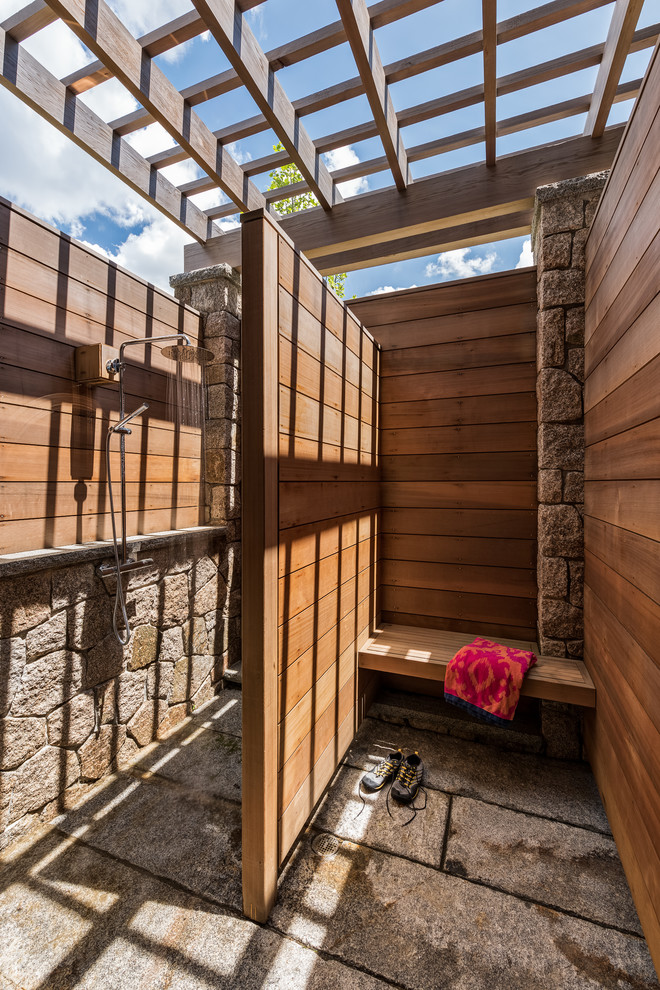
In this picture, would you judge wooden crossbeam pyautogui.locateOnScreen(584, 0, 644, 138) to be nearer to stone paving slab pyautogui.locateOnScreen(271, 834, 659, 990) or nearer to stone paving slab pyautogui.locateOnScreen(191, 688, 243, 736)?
stone paving slab pyautogui.locateOnScreen(271, 834, 659, 990)

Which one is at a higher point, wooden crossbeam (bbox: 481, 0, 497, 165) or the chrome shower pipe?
wooden crossbeam (bbox: 481, 0, 497, 165)

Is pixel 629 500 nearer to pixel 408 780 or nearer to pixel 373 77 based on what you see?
pixel 408 780

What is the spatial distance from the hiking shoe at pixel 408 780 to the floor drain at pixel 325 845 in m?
0.32

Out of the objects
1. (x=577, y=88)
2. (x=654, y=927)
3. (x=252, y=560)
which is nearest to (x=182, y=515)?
(x=252, y=560)

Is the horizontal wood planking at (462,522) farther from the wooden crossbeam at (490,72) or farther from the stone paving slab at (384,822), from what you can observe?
the wooden crossbeam at (490,72)

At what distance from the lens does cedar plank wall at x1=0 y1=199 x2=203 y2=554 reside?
62.7 inches

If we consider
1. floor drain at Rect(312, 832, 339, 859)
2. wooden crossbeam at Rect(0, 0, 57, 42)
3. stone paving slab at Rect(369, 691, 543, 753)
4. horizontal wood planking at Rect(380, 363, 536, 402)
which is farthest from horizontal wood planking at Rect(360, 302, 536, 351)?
floor drain at Rect(312, 832, 339, 859)

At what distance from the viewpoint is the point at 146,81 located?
1.74m

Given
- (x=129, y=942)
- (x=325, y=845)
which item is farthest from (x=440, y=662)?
(x=129, y=942)

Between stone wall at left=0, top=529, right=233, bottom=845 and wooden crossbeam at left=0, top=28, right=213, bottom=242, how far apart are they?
1.86 m

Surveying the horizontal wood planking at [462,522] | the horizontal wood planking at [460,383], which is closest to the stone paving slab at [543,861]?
the horizontal wood planking at [462,522]

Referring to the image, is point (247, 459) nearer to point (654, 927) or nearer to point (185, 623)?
point (185, 623)

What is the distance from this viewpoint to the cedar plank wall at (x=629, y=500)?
1140 mm

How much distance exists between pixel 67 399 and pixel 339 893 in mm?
2081
